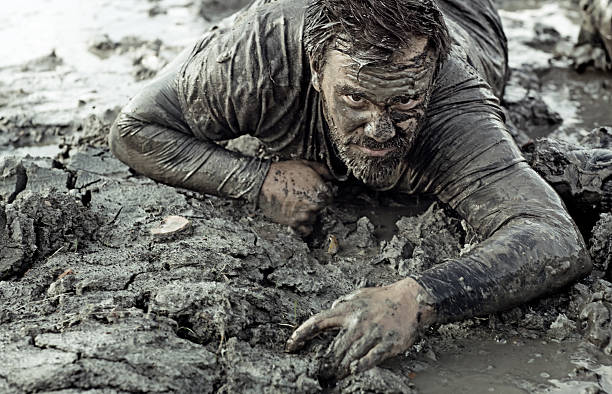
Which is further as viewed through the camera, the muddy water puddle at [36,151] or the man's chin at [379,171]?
the muddy water puddle at [36,151]

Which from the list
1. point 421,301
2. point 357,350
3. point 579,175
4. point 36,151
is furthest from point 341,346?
point 36,151

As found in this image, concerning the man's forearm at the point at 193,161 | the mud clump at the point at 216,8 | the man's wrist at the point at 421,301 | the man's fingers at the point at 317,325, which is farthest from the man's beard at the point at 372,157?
the mud clump at the point at 216,8

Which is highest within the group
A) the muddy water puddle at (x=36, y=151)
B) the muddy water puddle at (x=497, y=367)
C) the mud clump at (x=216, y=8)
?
the mud clump at (x=216, y=8)

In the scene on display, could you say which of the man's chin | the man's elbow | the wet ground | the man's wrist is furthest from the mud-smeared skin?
the man's elbow

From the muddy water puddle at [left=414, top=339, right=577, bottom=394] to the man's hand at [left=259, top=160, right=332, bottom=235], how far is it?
0.97 m

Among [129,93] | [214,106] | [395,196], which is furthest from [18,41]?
[395,196]

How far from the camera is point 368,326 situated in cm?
250

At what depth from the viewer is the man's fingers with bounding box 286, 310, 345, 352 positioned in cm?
253

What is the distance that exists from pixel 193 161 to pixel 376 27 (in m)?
1.23

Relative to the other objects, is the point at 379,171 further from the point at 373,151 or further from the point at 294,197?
the point at 294,197

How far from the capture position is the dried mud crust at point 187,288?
2.42 meters

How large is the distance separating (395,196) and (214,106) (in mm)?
1052

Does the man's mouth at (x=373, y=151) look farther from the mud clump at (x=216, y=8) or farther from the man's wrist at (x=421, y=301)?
the mud clump at (x=216, y=8)

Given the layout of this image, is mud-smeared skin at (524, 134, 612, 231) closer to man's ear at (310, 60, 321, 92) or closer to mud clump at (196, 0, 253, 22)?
man's ear at (310, 60, 321, 92)
